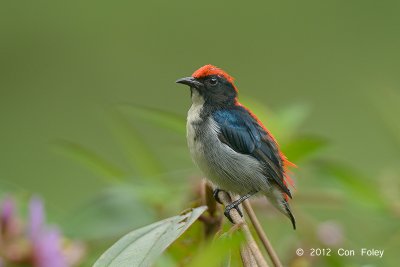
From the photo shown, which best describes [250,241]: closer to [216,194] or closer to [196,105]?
[216,194]

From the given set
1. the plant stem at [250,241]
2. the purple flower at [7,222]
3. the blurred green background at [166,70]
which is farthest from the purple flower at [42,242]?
the blurred green background at [166,70]

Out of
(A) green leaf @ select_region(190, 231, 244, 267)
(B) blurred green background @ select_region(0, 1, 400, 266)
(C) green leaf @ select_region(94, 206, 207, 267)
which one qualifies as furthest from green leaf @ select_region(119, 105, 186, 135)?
(A) green leaf @ select_region(190, 231, 244, 267)

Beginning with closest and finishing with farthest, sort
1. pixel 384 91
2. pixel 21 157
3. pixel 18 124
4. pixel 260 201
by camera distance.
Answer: pixel 260 201
pixel 384 91
pixel 21 157
pixel 18 124

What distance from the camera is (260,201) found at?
8.20ft

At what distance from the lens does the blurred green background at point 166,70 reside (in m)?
6.30

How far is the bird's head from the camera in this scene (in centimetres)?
245

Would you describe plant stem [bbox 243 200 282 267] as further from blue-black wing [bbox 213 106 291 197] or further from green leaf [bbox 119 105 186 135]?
green leaf [bbox 119 105 186 135]

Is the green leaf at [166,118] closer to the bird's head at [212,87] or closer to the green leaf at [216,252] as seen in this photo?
the bird's head at [212,87]

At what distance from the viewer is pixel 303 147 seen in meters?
2.26

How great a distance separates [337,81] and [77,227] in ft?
22.9

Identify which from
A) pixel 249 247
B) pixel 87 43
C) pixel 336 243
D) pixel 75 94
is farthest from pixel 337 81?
pixel 249 247

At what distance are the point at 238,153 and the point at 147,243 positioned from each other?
0.74 metres

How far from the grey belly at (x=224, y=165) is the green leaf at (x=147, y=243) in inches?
20.5

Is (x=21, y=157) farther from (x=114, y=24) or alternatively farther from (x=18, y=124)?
(x=114, y=24)
